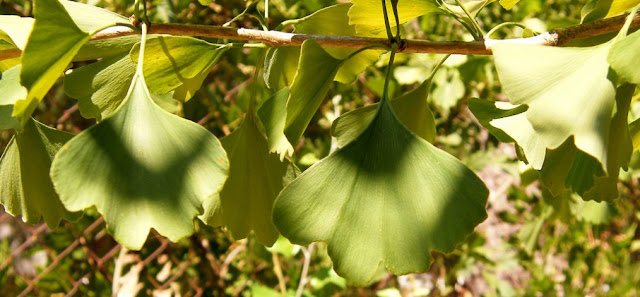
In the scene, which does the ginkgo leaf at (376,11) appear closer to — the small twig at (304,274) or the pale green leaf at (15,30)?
the pale green leaf at (15,30)

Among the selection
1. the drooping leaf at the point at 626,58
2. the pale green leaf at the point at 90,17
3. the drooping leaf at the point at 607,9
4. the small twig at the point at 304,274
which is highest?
the pale green leaf at the point at 90,17

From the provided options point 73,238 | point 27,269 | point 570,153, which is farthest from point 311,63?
point 27,269

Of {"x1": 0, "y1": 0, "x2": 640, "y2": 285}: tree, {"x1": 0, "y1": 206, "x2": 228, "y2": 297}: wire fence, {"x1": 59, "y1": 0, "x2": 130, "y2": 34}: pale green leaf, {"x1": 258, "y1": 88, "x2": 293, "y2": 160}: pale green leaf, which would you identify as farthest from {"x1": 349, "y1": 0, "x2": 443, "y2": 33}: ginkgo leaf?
{"x1": 0, "y1": 206, "x2": 228, "y2": 297}: wire fence

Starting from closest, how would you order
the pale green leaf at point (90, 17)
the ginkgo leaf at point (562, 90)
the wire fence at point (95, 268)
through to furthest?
the ginkgo leaf at point (562, 90)
the pale green leaf at point (90, 17)
the wire fence at point (95, 268)

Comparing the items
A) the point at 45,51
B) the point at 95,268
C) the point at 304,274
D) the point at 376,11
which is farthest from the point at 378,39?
the point at 95,268

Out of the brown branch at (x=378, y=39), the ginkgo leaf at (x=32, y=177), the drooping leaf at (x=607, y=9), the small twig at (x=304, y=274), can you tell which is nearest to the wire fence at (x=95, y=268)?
the small twig at (x=304, y=274)

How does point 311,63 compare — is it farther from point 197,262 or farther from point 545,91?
point 197,262
